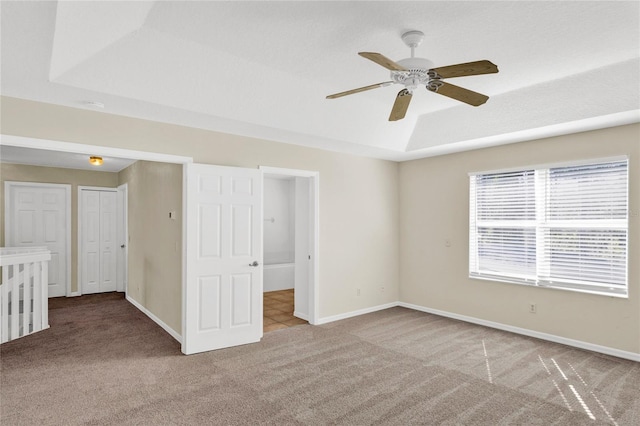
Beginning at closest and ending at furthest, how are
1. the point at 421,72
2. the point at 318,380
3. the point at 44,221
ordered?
the point at 421,72
the point at 318,380
the point at 44,221

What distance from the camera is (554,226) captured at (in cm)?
439

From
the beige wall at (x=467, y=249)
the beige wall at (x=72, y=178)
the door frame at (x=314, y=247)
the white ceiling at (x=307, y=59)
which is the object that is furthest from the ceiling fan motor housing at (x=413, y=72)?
the beige wall at (x=72, y=178)

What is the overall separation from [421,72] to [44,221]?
7.20 meters

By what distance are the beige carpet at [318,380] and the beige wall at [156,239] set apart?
1.58 ft

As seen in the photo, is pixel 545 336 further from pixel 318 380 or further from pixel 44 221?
pixel 44 221

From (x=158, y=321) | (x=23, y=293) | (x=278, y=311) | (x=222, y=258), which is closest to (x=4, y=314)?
(x=23, y=293)

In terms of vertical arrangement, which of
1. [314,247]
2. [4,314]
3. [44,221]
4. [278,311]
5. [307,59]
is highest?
[307,59]

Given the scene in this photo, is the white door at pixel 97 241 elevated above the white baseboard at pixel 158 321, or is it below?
above

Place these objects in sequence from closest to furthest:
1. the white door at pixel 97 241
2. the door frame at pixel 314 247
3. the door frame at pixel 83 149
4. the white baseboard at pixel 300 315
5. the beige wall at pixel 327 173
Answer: the door frame at pixel 83 149
the beige wall at pixel 327 173
the door frame at pixel 314 247
the white baseboard at pixel 300 315
the white door at pixel 97 241

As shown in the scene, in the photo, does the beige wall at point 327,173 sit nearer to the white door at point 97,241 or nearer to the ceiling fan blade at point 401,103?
the ceiling fan blade at point 401,103

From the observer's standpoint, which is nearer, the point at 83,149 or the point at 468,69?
the point at 468,69

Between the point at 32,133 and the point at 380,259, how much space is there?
4607mm

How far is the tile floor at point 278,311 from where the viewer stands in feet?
16.7

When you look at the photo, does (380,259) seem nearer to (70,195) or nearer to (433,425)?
(433,425)
